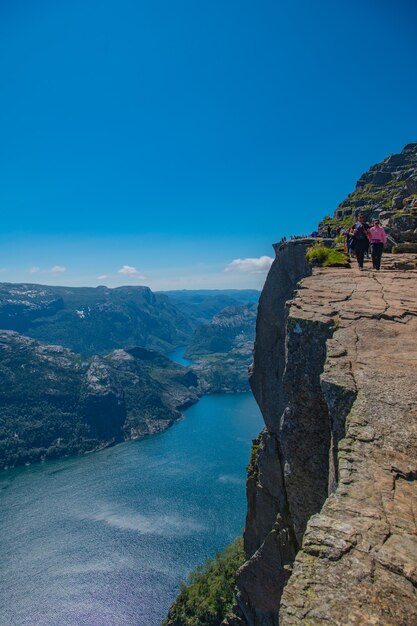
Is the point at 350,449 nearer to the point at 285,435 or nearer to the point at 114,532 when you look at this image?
the point at 285,435

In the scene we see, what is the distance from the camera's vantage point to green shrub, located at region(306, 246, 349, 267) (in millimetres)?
22859

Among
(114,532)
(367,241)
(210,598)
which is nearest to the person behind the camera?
(367,241)

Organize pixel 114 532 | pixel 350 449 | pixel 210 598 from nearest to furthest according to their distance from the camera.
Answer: pixel 350 449 < pixel 210 598 < pixel 114 532

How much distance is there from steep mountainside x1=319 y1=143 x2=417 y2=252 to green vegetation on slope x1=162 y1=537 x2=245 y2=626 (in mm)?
43140

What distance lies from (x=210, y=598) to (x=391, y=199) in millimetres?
59052

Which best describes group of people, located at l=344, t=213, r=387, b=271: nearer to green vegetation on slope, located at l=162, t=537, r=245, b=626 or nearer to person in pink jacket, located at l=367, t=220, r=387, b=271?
person in pink jacket, located at l=367, t=220, r=387, b=271

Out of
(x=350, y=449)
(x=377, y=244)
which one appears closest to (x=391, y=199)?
(x=377, y=244)

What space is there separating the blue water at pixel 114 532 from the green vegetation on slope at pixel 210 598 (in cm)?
3317

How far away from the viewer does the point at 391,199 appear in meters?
53.6

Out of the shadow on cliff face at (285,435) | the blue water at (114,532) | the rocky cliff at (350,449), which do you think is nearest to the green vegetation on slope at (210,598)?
the shadow on cliff face at (285,435)

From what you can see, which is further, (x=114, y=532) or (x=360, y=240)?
(x=114, y=532)

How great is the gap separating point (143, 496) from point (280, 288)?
12598 cm

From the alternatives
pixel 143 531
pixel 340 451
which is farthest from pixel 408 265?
pixel 143 531

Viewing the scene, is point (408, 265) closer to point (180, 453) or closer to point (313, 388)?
point (313, 388)
